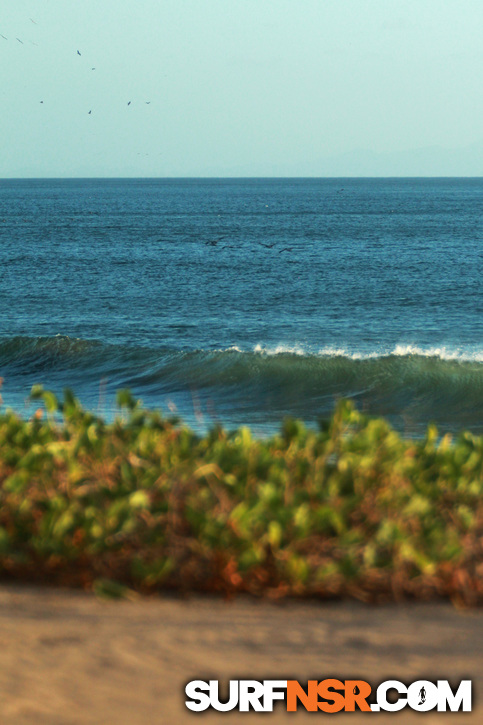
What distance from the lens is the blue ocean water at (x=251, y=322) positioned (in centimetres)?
1828

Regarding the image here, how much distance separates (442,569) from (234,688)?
4.66ft

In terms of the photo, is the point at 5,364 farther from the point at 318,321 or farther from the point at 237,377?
the point at 318,321

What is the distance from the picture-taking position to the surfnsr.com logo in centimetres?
338

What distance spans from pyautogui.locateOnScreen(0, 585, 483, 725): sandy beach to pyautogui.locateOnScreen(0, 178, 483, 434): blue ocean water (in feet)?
7.58

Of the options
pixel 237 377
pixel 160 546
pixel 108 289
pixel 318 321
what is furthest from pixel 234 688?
pixel 108 289

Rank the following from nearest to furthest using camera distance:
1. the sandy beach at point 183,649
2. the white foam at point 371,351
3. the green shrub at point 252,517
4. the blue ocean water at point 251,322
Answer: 1. the sandy beach at point 183,649
2. the green shrub at point 252,517
3. the blue ocean water at point 251,322
4. the white foam at point 371,351

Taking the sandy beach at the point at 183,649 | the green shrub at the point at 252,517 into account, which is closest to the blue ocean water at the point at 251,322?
the green shrub at the point at 252,517

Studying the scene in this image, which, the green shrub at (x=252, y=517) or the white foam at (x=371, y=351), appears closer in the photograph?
the green shrub at (x=252, y=517)

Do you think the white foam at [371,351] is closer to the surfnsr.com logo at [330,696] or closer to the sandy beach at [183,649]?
the sandy beach at [183,649]

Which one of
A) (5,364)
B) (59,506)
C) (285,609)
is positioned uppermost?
(59,506)

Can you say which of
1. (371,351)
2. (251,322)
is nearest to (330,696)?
(371,351)

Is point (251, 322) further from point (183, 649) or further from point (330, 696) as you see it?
point (330, 696)

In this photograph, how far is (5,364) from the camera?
23.2 m

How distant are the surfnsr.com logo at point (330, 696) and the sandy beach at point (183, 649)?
0.05m
